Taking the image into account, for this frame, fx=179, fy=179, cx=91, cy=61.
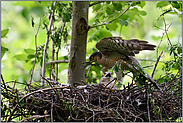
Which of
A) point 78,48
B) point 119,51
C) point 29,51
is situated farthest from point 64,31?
point 119,51

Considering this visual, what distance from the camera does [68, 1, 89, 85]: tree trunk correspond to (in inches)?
78.4

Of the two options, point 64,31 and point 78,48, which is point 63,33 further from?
point 78,48

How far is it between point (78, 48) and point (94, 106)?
0.83 m

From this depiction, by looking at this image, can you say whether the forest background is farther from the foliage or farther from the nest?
the nest

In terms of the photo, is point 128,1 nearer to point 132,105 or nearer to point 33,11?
point 33,11

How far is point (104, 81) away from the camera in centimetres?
216

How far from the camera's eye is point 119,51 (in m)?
1.82

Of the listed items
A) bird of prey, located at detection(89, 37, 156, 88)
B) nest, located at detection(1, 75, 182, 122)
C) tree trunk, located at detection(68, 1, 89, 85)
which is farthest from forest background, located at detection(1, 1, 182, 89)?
nest, located at detection(1, 75, 182, 122)

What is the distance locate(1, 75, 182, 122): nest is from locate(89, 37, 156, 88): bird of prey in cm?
22

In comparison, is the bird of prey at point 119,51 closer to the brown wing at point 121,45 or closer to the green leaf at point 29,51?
the brown wing at point 121,45

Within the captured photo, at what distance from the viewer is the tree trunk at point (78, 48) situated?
6.53 ft

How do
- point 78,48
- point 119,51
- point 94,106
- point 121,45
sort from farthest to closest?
point 78,48 → point 119,51 → point 121,45 → point 94,106

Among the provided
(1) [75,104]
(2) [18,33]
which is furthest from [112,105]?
(2) [18,33]

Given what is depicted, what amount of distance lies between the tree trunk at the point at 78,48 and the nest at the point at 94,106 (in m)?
0.41
